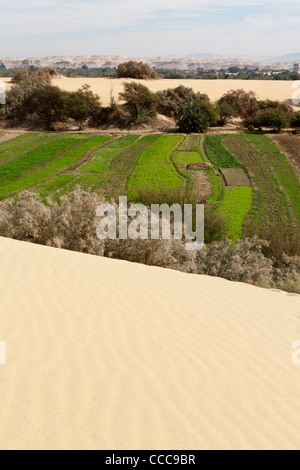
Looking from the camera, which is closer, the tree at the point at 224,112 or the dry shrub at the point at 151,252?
the dry shrub at the point at 151,252

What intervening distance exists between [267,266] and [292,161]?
65.7ft

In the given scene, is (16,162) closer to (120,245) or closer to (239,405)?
(120,245)

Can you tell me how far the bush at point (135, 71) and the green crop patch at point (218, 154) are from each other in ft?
105

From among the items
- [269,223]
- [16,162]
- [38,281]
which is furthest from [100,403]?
[16,162]

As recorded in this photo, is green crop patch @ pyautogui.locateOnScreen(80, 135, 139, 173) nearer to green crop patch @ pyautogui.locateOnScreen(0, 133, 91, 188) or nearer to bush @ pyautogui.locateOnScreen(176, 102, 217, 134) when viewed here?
green crop patch @ pyautogui.locateOnScreen(0, 133, 91, 188)

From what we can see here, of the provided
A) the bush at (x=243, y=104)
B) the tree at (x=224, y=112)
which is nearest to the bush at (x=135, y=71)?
the bush at (x=243, y=104)

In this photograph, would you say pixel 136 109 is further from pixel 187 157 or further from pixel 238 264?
pixel 238 264

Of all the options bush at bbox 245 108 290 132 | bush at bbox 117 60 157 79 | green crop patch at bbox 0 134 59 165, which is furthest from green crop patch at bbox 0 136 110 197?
bush at bbox 117 60 157 79

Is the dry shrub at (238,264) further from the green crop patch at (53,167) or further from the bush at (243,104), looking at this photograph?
the bush at (243,104)

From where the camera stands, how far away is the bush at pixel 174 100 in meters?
42.3

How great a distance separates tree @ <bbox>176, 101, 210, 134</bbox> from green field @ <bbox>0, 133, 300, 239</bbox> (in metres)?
2.12

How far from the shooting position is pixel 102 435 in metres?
2.85

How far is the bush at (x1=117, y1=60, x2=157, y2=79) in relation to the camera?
6088 cm

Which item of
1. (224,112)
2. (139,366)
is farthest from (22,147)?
(139,366)
